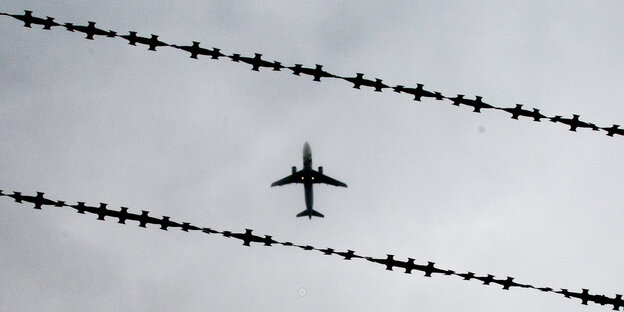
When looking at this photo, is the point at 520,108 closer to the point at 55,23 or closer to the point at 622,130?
the point at 622,130

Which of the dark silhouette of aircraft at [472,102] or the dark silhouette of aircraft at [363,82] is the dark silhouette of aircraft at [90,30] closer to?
the dark silhouette of aircraft at [363,82]

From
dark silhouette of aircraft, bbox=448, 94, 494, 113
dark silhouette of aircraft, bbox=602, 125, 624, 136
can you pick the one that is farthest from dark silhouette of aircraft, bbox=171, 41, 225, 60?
dark silhouette of aircraft, bbox=602, 125, 624, 136

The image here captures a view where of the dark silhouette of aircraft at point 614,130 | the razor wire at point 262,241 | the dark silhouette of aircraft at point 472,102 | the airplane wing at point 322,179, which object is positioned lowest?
the razor wire at point 262,241

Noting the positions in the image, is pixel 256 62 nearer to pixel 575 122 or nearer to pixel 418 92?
pixel 418 92

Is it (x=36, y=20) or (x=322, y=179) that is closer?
(x=36, y=20)

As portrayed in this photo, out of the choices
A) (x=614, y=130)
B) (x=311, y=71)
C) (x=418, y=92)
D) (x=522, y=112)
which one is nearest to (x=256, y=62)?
(x=311, y=71)

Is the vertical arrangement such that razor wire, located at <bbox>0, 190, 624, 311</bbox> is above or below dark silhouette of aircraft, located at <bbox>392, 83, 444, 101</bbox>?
below

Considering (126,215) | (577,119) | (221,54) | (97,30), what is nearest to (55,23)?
(97,30)

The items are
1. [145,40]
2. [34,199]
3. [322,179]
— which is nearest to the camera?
[34,199]

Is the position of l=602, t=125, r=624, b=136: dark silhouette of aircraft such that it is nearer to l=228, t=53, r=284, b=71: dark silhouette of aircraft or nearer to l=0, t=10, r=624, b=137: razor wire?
l=0, t=10, r=624, b=137: razor wire

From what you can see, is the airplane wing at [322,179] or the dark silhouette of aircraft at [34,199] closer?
the dark silhouette of aircraft at [34,199]

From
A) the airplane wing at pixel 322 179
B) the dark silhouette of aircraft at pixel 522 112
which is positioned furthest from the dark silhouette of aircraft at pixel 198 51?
the airplane wing at pixel 322 179
